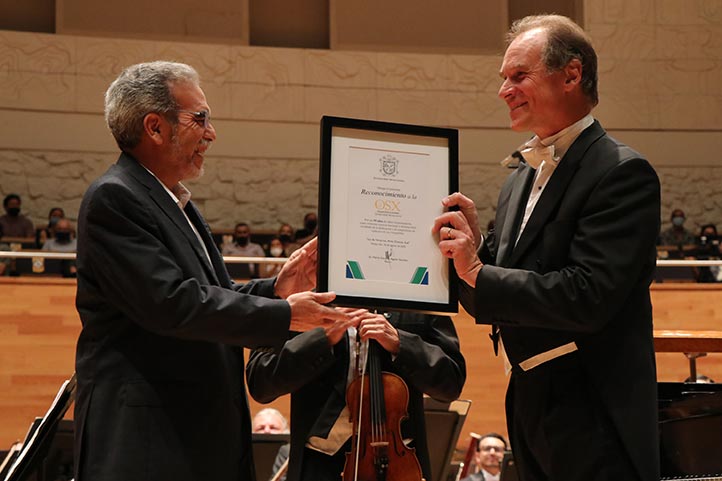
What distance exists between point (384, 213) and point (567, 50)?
673 mm

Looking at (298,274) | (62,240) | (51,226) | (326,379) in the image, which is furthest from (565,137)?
(51,226)

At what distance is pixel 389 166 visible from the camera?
2.78 metres

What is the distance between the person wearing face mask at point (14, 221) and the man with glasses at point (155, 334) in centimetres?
856

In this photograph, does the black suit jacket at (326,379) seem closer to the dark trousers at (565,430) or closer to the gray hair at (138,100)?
the dark trousers at (565,430)

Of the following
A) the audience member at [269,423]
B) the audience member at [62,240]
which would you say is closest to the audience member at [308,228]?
the audience member at [62,240]

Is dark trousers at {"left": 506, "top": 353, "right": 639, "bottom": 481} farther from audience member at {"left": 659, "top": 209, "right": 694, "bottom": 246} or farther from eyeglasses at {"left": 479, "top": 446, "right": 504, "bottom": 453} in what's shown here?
audience member at {"left": 659, "top": 209, "right": 694, "bottom": 246}

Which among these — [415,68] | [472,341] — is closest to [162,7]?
[415,68]

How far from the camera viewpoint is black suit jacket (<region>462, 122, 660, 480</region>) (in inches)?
92.2

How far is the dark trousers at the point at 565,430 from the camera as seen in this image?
2338 mm

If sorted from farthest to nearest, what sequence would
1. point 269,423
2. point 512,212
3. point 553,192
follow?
point 269,423 < point 512,212 < point 553,192

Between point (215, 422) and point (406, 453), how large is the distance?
83cm

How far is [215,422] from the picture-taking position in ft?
8.56

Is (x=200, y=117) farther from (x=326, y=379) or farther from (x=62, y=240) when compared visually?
(x=62, y=240)

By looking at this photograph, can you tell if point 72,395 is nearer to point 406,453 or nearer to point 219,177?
point 406,453
